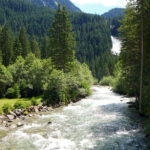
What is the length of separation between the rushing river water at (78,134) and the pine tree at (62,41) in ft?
61.2

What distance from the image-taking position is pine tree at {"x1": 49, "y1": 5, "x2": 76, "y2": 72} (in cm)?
3712

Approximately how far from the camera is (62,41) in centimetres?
3741

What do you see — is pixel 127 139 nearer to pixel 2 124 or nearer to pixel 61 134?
pixel 61 134

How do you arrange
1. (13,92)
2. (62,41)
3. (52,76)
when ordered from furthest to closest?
(62,41)
(13,92)
(52,76)

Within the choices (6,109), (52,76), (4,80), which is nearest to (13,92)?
(4,80)

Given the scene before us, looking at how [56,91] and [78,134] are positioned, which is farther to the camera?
[56,91]

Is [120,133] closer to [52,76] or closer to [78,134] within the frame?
[78,134]

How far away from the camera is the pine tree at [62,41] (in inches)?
1462

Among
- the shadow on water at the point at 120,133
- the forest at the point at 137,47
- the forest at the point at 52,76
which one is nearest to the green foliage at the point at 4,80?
the forest at the point at 52,76

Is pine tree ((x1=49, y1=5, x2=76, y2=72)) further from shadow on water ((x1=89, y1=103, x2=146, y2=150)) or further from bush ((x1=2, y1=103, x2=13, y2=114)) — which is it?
shadow on water ((x1=89, y1=103, x2=146, y2=150))

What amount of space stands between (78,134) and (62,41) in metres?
26.2

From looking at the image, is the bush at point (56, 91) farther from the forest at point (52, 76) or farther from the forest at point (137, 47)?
the forest at point (137, 47)

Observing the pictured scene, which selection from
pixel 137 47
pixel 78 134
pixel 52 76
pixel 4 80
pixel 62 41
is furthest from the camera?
pixel 62 41

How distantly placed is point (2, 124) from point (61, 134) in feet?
21.0
